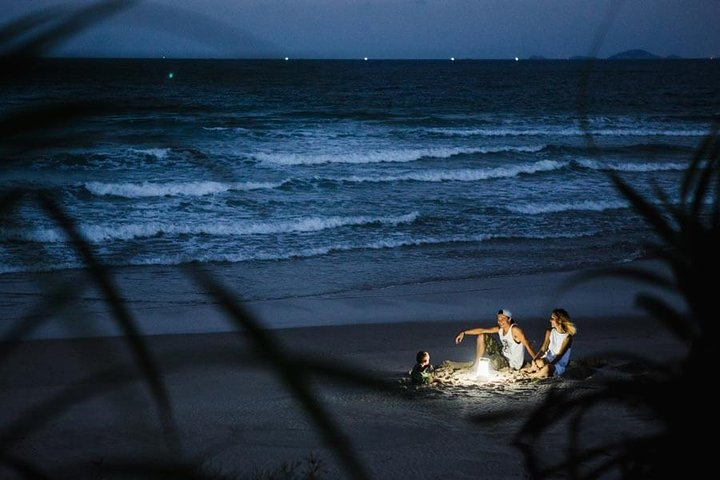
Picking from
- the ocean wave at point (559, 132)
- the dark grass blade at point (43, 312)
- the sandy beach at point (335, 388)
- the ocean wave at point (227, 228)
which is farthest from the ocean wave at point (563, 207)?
the dark grass blade at point (43, 312)

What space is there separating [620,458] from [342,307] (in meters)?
10.8

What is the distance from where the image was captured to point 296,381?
349mm

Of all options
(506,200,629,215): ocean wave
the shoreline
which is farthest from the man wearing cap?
(506,200,629,215): ocean wave

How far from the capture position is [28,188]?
1.42 ft

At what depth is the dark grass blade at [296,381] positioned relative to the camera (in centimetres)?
34

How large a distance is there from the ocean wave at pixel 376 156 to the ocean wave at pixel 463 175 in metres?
2.76

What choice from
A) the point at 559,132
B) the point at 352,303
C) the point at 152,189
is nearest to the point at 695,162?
the point at 352,303

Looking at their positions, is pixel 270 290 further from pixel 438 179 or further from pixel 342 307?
pixel 438 179

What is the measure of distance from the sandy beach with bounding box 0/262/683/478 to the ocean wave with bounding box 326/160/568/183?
10321mm

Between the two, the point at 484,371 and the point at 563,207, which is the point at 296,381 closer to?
the point at 484,371

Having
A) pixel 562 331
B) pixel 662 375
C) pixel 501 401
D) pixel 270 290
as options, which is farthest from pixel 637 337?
pixel 662 375

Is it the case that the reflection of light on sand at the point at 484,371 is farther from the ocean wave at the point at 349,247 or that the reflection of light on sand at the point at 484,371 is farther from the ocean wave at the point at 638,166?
the ocean wave at the point at 638,166

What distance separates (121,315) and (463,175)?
23.8 meters

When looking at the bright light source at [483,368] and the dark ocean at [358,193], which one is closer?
the bright light source at [483,368]
